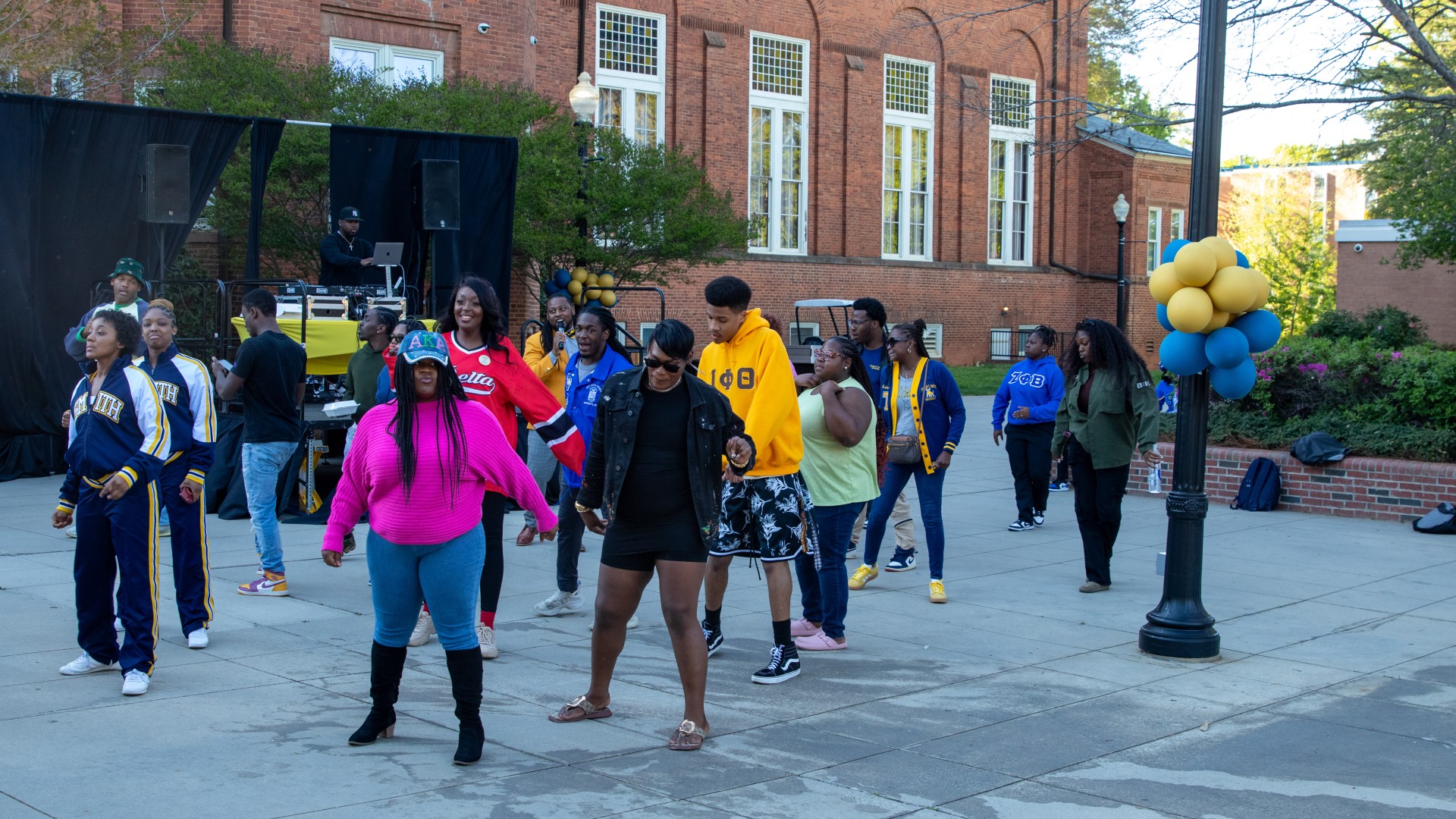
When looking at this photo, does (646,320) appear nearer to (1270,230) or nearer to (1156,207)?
(1156,207)

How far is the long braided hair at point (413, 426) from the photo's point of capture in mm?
5168

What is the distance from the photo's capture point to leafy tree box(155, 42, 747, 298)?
1823cm

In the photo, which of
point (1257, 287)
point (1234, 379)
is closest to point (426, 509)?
point (1234, 379)

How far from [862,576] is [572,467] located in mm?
2998

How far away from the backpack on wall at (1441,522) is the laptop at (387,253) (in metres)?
11.8

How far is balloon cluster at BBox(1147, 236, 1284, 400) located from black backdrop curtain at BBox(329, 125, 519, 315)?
1063cm

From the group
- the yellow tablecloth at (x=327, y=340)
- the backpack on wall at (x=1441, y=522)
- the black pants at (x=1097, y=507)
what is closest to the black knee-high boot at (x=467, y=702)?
the black pants at (x=1097, y=507)

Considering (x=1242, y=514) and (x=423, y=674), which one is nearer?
(x=423, y=674)

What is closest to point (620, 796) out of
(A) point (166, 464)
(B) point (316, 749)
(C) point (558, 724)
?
(C) point (558, 724)

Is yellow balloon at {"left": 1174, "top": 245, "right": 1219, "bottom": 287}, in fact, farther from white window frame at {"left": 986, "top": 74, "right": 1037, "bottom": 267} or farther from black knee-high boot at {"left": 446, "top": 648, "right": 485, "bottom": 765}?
white window frame at {"left": 986, "top": 74, "right": 1037, "bottom": 267}

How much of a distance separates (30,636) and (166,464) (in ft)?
4.06

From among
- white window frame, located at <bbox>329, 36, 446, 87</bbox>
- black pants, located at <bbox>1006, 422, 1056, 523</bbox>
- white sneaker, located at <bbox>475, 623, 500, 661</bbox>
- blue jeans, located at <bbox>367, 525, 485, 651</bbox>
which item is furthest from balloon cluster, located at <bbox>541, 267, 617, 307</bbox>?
blue jeans, located at <bbox>367, 525, 485, 651</bbox>

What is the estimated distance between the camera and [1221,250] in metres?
7.29

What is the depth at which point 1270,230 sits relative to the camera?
47219mm
